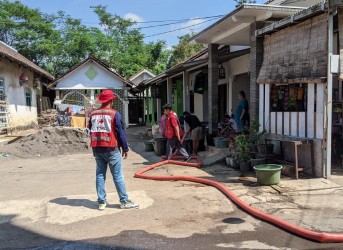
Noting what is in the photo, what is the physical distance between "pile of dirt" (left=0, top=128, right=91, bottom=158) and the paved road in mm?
5059

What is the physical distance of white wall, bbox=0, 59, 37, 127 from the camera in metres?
18.7

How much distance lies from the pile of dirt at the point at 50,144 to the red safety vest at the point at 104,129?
813 cm

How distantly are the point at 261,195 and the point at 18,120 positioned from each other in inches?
669

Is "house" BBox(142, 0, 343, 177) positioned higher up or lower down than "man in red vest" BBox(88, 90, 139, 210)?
higher up

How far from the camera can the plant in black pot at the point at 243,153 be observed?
27.6 feet

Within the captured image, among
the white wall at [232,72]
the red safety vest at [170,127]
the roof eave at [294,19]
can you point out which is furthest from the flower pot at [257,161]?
the white wall at [232,72]

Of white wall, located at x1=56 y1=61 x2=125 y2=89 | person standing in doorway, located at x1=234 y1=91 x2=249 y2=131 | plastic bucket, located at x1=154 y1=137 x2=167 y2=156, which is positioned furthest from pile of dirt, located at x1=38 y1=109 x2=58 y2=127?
person standing in doorway, located at x1=234 y1=91 x2=249 y2=131

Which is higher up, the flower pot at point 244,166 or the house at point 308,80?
the house at point 308,80

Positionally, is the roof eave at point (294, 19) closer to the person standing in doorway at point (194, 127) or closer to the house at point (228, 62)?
the house at point (228, 62)

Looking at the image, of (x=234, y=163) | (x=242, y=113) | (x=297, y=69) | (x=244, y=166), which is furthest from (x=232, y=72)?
(x=244, y=166)

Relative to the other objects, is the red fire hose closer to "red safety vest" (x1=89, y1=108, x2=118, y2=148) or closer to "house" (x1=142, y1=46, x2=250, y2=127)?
"red safety vest" (x1=89, y1=108, x2=118, y2=148)

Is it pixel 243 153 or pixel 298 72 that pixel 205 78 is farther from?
A: pixel 298 72

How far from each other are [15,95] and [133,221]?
16969 millimetres

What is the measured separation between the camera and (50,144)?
552 inches
